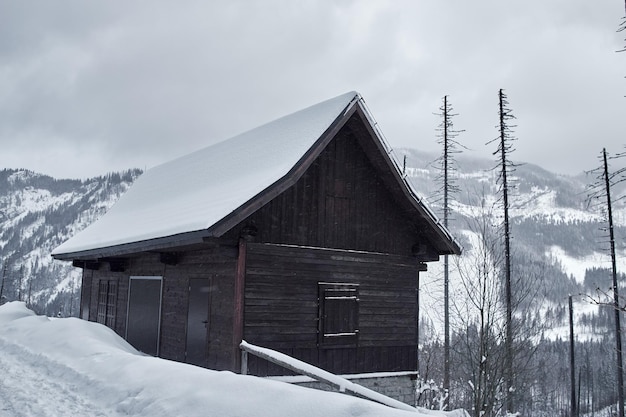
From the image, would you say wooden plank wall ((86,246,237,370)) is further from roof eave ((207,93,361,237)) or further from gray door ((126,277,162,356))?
roof eave ((207,93,361,237))

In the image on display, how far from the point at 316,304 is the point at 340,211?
231 cm

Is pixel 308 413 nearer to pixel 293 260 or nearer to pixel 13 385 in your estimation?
Result: pixel 13 385

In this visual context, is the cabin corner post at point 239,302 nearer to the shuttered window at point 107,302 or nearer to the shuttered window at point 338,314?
the shuttered window at point 338,314

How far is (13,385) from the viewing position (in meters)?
8.54

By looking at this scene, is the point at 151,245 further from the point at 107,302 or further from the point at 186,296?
the point at 107,302

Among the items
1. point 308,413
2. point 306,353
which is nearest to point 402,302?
point 306,353

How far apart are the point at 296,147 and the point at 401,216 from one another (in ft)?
12.0

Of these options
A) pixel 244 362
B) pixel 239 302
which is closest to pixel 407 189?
pixel 239 302

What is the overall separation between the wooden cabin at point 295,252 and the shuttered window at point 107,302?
2199 millimetres

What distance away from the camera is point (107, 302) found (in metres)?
19.2

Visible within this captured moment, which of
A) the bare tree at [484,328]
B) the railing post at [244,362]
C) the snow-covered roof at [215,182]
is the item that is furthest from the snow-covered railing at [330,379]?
the snow-covered roof at [215,182]

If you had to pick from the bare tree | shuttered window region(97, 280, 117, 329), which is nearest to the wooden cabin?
shuttered window region(97, 280, 117, 329)

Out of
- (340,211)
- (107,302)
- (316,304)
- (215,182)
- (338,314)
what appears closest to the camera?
(316,304)

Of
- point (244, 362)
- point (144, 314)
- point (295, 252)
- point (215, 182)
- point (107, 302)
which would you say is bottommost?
point (244, 362)
